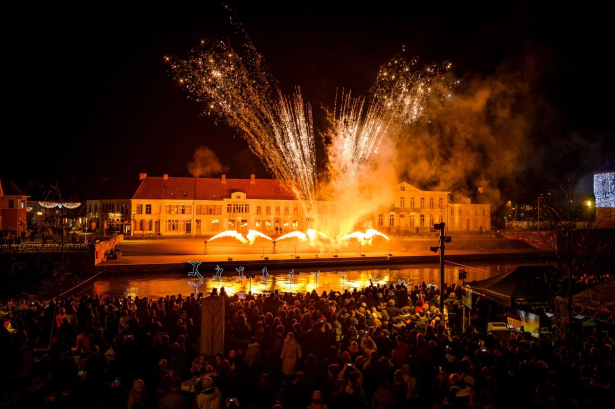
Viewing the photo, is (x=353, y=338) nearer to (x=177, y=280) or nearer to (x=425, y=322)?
(x=425, y=322)

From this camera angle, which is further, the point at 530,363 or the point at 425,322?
the point at 425,322

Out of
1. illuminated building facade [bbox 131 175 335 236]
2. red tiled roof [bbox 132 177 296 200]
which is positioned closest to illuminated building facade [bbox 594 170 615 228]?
illuminated building facade [bbox 131 175 335 236]

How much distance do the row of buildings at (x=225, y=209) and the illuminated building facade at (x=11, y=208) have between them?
7.85m

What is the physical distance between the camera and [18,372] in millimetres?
7305

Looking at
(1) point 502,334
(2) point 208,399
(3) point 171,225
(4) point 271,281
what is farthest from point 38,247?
(1) point 502,334

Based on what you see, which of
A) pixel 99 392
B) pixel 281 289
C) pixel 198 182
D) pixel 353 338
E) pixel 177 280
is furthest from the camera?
pixel 198 182

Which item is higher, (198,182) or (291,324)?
(198,182)

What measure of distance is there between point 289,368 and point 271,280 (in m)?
19.7

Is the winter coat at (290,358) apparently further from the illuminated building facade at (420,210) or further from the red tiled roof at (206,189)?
the illuminated building facade at (420,210)

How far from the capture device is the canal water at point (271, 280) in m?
24.3

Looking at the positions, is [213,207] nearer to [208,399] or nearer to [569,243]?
[569,243]

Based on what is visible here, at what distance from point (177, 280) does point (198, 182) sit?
35.6m

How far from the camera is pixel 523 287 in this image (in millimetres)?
11758

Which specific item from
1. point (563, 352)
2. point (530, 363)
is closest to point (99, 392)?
point (530, 363)
